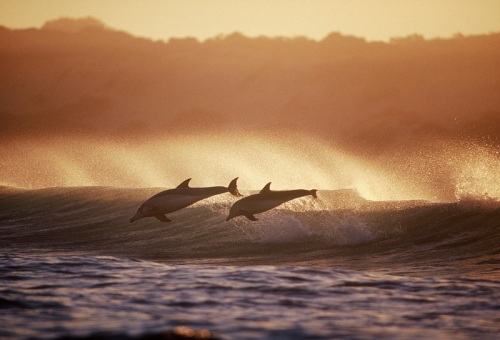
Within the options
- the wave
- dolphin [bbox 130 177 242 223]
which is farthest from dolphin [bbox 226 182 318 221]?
the wave

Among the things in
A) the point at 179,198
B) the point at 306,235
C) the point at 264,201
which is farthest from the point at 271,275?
the point at 306,235

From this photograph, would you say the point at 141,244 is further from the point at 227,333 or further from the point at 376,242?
the point at 227,333

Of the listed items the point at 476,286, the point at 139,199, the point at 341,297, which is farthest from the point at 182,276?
the point at 139,199

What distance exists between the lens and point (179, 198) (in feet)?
57.3

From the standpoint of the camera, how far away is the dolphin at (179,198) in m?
17.3

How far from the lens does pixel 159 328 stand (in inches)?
352

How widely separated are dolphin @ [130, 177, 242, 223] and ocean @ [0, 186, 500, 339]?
1426mm

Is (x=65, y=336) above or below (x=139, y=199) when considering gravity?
below

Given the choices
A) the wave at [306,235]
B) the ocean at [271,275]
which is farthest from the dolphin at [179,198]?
the wave at [306,235]

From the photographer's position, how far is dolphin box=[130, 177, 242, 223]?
56.7 feet

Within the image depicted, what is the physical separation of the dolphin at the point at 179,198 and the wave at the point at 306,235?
1.95 m

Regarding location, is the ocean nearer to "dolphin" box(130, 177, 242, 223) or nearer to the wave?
the wave

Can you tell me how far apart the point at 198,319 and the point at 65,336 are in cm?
179

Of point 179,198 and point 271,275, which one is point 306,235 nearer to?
point 179,198
